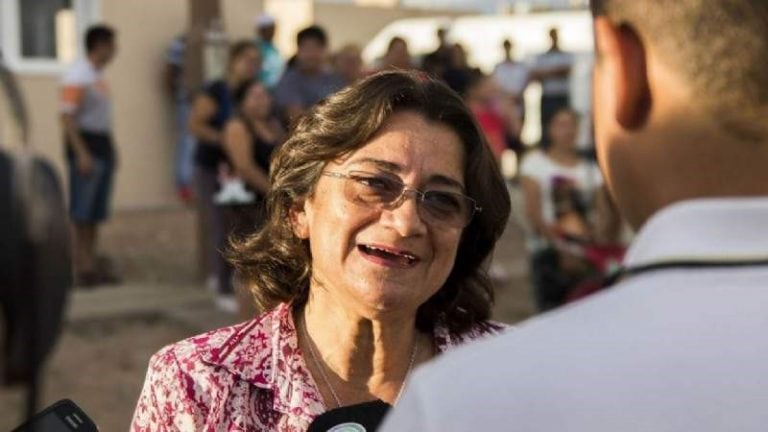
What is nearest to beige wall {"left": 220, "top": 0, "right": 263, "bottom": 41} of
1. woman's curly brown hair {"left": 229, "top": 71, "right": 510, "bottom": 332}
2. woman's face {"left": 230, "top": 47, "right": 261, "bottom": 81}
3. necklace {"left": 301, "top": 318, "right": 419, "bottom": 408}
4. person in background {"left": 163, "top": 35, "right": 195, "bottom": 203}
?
person in background {"left": 163, "top": 35, "right": 195, "bottom": 203}

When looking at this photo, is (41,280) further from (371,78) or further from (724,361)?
(371,78)

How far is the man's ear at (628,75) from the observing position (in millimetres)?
1268

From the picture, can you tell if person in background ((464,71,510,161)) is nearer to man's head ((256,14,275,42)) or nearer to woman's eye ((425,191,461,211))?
man's head ((256,14,275,42))

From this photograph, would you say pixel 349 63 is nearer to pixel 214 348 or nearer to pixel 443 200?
pixel 443 200

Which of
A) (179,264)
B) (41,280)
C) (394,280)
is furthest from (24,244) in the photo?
(179,264)

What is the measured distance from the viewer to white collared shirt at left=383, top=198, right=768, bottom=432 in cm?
112

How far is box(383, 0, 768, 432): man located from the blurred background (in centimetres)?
432

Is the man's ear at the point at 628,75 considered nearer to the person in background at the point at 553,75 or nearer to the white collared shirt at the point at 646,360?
the white collared shirt at the point at 646,360

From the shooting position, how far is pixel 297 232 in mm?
2955

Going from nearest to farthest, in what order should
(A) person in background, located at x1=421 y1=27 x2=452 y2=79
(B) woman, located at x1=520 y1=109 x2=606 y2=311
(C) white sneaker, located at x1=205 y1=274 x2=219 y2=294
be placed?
(B) woman, located at x1=520 y1=109 x2=606 y2=311 < (C) white sneaker, located at x1=205 y1=274 x2=219 y2=294 < (A) person in background, located at x1=421 y1=27 x2=452 y2=79

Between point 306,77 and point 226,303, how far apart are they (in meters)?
1.53

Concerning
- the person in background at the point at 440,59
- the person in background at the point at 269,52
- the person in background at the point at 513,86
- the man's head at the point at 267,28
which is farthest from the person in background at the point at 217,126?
the person in background at the point at 513,86

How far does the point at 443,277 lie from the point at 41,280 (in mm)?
1717

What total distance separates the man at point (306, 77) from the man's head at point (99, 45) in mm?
1289
